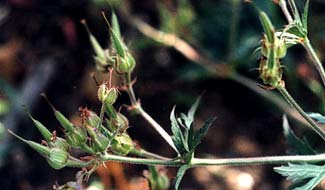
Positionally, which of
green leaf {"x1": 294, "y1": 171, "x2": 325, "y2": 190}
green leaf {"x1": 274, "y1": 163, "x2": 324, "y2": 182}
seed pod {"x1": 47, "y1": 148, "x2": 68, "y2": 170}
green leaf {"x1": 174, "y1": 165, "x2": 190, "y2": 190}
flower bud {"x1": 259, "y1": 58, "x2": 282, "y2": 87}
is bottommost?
green leaf {"x1": 294, "y1": 171, "x2": 325, "y2": 190}

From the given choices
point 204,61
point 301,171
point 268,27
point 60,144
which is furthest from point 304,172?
point 204,61

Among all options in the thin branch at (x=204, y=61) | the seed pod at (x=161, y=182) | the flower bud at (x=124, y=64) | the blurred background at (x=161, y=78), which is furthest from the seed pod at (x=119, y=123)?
the thin branch at (x=204, y=61)

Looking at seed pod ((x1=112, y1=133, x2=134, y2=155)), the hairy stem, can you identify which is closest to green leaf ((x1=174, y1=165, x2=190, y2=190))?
seed pod ((x1=112, y1=133, x2=134, y2=155))

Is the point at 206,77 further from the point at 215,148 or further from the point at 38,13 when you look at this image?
the point at 38,13

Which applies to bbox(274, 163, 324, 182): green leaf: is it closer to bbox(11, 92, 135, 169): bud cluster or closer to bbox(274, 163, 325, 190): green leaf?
bbox(274, 163, 325, 190): green leaf

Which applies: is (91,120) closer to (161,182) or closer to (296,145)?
(161,182)

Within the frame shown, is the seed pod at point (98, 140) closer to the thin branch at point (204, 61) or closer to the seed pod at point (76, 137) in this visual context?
the seed pod at point (76, 137)

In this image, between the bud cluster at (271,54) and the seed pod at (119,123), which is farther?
the seed pod at (119,123)
